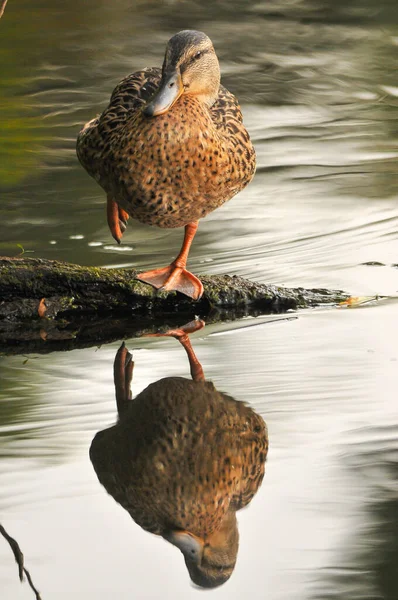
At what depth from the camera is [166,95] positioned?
168 inches

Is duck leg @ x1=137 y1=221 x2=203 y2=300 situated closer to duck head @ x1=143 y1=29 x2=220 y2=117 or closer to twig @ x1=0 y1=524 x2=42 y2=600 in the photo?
duck head @ x1=143 y1=29 x2=220 y2=117

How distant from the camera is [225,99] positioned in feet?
16.3

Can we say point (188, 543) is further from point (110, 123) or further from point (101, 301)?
point (110, 123)

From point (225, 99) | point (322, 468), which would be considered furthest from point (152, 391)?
point (225, 99)

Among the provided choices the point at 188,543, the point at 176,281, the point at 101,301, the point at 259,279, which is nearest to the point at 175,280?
the point at 176,281

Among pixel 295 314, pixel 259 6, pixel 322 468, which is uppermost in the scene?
pixel 322 468

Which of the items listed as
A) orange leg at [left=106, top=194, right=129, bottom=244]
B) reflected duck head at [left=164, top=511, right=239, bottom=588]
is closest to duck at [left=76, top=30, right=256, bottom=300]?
orange leg at [left=106, top=194, right=129, bottom=244]

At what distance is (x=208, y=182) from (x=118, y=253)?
1.10 metres

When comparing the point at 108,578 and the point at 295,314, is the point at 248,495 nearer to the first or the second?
the point at 108,578

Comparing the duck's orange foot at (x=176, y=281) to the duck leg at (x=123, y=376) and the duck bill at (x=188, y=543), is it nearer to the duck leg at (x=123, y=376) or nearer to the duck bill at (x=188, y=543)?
the duck leg at (x=123, y=376)

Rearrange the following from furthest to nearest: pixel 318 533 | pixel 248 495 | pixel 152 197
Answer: pixel 152 197 → pixel 248 495 → pixel 318 533

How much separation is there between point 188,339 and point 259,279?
2.85 feet

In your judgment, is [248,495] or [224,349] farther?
[224,349]

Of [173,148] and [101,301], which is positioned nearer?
[173,148]
